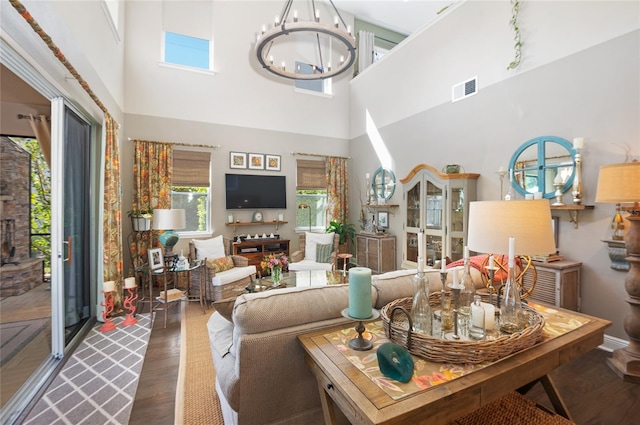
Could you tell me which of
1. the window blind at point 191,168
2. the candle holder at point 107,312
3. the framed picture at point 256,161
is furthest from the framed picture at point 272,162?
the candle holder at point 107,312

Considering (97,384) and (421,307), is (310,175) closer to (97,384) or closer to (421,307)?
(97,384)

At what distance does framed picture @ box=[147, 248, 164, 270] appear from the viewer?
146 inches

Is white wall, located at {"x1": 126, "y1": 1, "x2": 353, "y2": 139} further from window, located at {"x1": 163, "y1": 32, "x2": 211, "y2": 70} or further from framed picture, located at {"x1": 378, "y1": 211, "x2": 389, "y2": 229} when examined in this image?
framed picture, located at {"x1": 378, "y1": 211, "x2": 389, "y2": 229}

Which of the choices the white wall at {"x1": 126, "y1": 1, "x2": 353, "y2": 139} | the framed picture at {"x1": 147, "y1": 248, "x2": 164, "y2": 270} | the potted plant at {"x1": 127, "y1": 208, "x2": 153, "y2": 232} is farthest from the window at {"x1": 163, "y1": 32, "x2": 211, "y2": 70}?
the framed picture at {"x1": 147, "y1": 248, "x2": 164, "y2": 270}

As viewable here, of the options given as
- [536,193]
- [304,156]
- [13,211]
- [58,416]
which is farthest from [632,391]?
[304,156]

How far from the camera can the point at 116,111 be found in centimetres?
446

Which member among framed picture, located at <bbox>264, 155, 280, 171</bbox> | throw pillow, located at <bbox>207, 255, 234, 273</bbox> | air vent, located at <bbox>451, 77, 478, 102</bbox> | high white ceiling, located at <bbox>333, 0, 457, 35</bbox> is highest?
high white ceiling, located at <bbox>333, 0, 457, 35</bbox>

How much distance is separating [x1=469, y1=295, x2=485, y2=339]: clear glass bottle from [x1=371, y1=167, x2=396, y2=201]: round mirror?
14.5 feet

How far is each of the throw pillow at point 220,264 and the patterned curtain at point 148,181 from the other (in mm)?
1481

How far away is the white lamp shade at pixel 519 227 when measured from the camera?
1.35 m

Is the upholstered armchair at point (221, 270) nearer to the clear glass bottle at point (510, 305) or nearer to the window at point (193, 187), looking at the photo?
the window at point (193, 187)

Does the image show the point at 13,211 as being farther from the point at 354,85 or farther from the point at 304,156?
the point at 354,85

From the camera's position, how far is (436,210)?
4.35 meters

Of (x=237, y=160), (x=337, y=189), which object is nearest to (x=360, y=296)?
(x=237, y=160)
